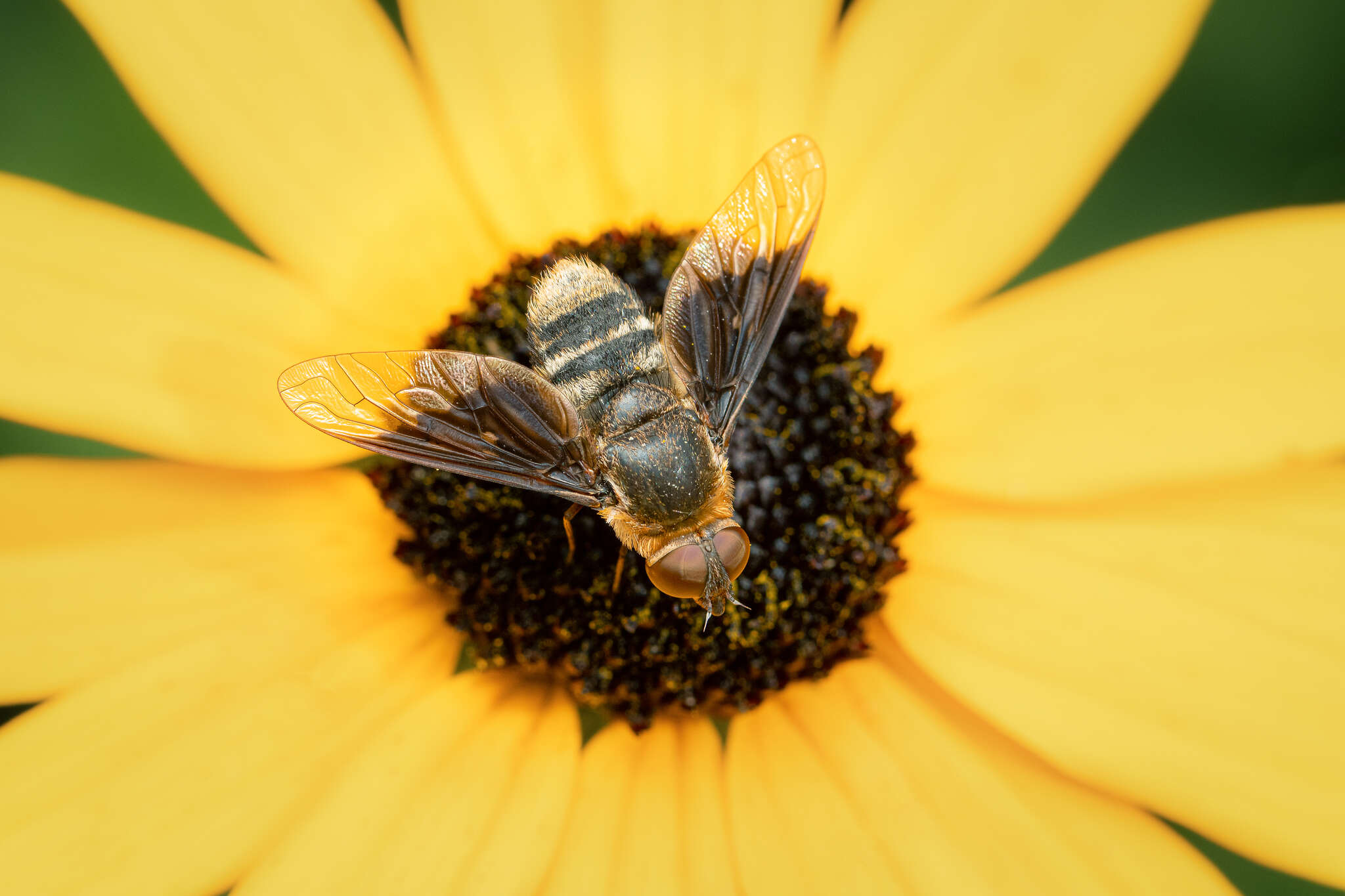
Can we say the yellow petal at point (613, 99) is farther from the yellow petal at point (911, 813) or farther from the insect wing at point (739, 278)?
the yellow petal at point (911, 813)

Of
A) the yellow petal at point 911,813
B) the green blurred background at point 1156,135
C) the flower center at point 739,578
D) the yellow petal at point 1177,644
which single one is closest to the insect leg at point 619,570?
the flower center at point 739,578

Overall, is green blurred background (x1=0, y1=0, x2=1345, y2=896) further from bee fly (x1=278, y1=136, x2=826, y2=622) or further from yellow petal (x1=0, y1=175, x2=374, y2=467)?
bee fly (x1=278, y1=136, x2=826, y2=622)

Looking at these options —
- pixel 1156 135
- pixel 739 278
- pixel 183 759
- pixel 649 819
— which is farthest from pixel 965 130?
pixel 183 759

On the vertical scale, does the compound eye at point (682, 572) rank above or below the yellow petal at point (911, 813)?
above

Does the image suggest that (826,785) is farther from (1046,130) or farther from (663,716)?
(1046,130)

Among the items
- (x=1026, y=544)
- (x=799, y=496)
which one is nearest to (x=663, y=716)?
(x=799, y=496)
